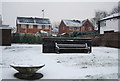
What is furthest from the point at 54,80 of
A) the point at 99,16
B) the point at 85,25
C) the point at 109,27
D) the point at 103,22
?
the point at 99,16

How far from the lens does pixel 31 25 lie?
4725cm

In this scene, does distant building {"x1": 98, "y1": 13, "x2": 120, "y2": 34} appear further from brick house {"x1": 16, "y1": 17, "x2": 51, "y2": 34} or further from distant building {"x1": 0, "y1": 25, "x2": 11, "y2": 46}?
brick house {"x1": 16, "y1": 17, "x2": 51, "y2": 34}

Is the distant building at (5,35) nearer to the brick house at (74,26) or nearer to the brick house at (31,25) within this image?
the brick house at (31,25)

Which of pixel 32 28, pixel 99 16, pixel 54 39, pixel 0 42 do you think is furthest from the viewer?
pixel 99 16

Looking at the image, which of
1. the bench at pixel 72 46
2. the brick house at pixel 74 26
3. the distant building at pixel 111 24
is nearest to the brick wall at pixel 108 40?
the bench at pixel 72 46

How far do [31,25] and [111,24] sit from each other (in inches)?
1082

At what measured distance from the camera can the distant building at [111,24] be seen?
25.8 metres

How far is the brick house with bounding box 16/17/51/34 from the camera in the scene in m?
46.8

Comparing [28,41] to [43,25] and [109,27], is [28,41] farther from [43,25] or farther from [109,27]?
[43,25]

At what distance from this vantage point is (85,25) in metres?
51.2

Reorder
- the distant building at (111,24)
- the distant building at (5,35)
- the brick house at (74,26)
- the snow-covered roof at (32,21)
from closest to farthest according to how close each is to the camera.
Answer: the distant building at (5,35)
the distant building at (111,24)
the snow-covered roof at (32,21)
the brick house at (74,26)

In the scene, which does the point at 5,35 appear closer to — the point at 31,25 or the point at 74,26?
the point at 31,25

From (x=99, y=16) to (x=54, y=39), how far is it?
60318 mm

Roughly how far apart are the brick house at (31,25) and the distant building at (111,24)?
21.4 meters
